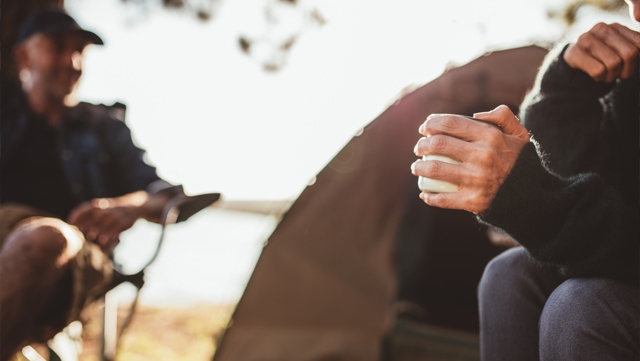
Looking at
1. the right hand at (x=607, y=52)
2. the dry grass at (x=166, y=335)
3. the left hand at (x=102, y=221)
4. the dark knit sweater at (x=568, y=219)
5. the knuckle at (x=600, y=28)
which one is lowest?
the dry grass at (x=166, y=335)

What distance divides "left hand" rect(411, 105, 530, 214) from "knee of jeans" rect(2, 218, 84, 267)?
104 centimetres

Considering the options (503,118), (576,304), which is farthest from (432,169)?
(576,304)

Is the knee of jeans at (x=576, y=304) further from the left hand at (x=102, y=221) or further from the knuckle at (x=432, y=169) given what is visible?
the left hand at (x=102, y=221)

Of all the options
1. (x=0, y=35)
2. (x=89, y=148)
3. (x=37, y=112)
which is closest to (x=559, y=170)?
(x=89, y=148)

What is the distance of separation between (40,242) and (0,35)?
1.70 m

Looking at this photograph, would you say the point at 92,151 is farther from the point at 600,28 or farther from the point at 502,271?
the point at 600,28

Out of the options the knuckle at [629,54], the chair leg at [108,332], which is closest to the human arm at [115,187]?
the chair leg at [108,332]

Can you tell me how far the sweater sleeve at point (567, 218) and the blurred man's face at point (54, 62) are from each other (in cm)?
181

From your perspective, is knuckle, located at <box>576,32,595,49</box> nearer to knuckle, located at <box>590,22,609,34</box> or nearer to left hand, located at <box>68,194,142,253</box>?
knuckle, located at <box>590,22,609,34</box>

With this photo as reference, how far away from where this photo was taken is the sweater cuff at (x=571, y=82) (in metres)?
0.82

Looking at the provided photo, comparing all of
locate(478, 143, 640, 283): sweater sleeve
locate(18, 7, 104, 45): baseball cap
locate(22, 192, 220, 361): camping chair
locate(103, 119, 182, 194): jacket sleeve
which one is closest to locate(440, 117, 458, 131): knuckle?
locate(478, 143, 640, 283): sweater sleeve

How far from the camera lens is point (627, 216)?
2.05 ft

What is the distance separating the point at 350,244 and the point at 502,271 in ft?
4.46

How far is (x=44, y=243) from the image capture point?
1.20 meters
